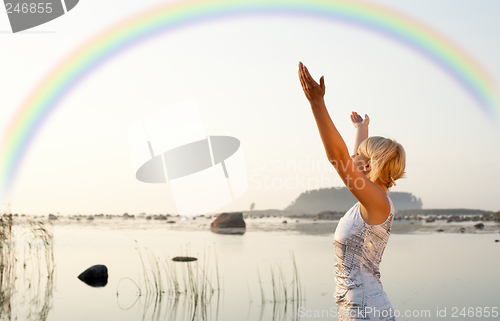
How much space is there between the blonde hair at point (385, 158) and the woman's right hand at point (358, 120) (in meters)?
1.02

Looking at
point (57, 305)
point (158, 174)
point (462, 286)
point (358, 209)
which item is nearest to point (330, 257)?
point (462, 286)

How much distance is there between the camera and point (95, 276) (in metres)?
11.4

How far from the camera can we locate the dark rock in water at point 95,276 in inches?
435

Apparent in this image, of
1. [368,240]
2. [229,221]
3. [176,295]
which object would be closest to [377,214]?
[368,240]

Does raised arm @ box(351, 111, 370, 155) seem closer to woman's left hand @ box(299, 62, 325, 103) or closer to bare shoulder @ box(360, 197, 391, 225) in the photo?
bare shoulder @ box(360, 197, 391, 225)

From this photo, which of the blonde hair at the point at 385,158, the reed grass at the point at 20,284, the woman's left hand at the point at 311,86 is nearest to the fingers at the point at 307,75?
the woman's left hand at the point at 311,86

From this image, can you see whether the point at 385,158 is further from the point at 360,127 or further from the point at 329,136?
the point at 360,127

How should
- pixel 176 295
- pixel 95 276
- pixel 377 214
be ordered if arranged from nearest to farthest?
pixel 377 214 < pixel 176 295 < pixel 95 276

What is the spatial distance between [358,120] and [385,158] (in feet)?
3.91

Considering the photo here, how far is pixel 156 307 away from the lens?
344 inches

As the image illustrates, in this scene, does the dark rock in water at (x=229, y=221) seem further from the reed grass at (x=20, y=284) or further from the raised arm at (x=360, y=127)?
the raised arm at (x=360, y=127)

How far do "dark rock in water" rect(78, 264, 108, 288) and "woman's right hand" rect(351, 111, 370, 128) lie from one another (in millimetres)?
9151

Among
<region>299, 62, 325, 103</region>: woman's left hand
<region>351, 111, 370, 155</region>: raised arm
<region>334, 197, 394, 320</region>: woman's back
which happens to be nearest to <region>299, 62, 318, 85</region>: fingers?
<region>299, 62, 325, 103</region>: woman's left hand

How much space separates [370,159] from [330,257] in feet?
42.7
